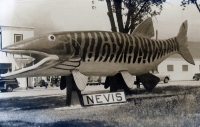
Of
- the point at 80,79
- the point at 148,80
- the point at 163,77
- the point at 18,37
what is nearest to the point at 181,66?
the point at 163,77

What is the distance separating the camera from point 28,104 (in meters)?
3.10

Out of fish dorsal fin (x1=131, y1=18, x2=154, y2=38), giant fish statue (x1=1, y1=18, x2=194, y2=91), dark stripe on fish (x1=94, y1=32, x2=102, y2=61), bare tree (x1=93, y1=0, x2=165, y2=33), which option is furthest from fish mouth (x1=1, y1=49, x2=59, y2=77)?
fish dorsal fin (x1=131, y1=18, x2=154, y2=38)

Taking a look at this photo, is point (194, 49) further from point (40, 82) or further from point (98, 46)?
point (40, 82)

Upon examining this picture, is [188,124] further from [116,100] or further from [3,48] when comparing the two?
[3,48]

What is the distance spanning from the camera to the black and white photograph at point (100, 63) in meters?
3.06

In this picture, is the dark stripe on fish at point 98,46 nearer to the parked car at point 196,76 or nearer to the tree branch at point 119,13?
the tree branch at point 119,13

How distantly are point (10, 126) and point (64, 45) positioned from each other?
0.82m

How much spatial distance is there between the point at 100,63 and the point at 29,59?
0.65m

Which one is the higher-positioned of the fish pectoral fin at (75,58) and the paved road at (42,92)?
the fish pectoral fin at (75,58)

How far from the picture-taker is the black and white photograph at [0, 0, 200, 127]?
10.0ft

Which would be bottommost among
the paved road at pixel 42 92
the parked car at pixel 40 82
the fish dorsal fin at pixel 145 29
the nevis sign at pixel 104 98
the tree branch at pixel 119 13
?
the nevis sign at pixel 104 98

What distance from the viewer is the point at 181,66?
3676mm

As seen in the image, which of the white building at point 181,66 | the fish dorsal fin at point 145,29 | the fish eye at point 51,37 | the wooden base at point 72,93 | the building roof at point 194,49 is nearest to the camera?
the fish eye at point 51,37

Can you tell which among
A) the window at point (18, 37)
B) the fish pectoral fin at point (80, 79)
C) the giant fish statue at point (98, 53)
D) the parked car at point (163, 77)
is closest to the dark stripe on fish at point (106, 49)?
the giant fish statue at point (98, 53)
